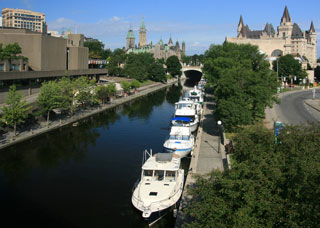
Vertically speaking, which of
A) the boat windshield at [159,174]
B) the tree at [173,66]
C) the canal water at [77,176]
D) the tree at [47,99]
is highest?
the tree at [173,66]

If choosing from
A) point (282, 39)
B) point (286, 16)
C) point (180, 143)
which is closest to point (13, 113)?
point (180, 143)

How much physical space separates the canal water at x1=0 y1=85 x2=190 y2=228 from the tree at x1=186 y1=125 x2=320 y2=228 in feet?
27.2

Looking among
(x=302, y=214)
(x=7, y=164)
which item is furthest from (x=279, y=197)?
(x=7, y=164)

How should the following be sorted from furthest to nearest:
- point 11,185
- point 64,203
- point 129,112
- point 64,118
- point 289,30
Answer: point 289,30 → point 129,112 → point 64,118 → point 11,185 → point 64,203

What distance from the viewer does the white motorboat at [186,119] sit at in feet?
143

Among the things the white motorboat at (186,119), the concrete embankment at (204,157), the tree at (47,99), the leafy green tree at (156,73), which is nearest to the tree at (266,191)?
the concrete embankment at (204,157)

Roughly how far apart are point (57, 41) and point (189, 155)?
55.0 m

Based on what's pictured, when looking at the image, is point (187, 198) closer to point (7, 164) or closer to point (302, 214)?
point (302, 214)

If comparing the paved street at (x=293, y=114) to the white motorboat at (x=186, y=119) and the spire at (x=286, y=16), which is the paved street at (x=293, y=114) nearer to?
the white motorboat at (x=186, y=119)

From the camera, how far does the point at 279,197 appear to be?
44.8ft

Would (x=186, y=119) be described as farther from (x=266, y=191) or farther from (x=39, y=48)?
(x=39, y=48)

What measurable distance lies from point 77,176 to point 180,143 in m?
10.9

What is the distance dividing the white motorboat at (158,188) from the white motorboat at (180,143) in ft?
18.0

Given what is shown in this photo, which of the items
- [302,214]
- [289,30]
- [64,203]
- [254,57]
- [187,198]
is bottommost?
[64,203]
